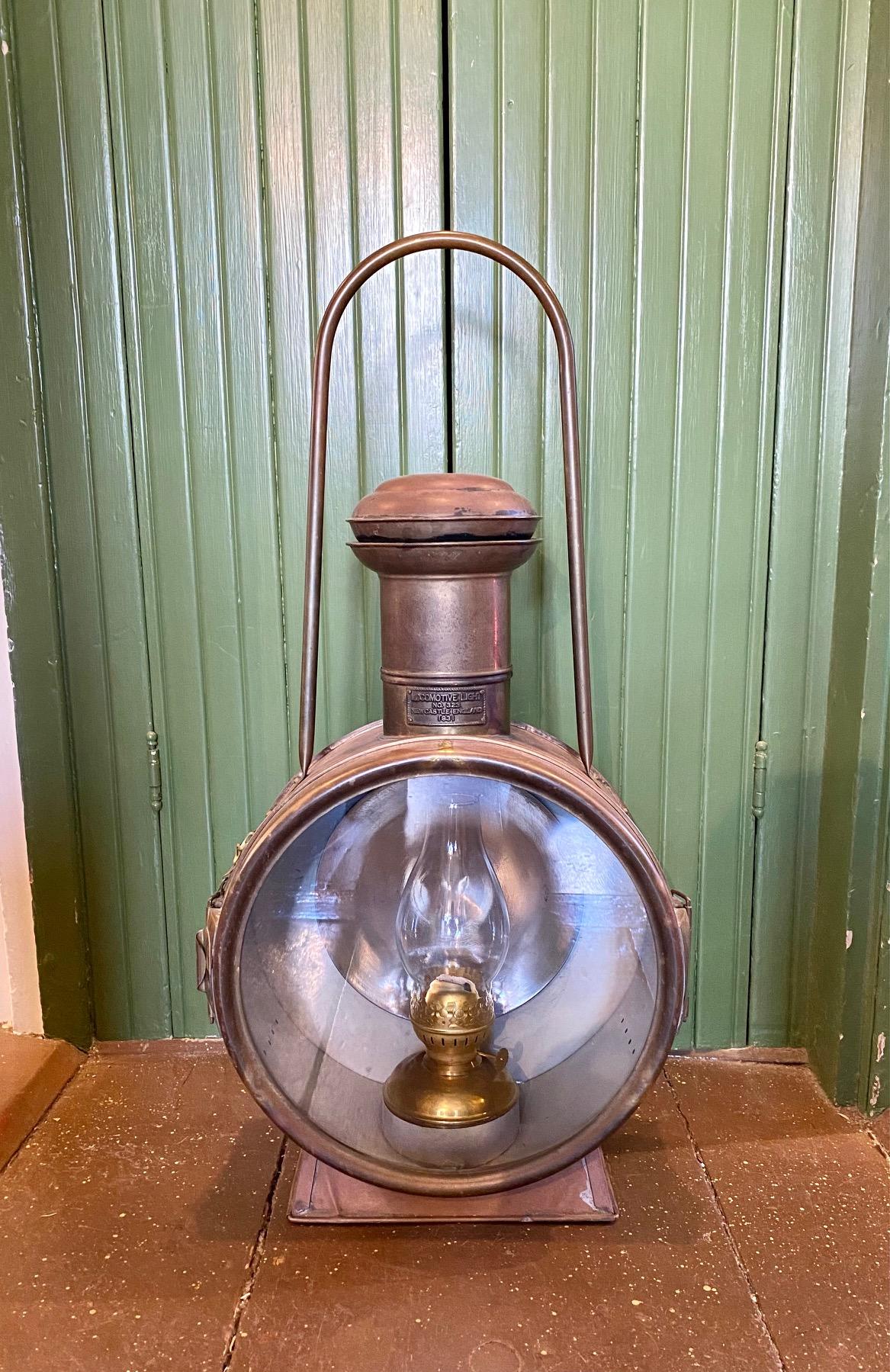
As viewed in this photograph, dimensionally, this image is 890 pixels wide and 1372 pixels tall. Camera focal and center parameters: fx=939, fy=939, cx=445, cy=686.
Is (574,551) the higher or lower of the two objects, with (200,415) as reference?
lower

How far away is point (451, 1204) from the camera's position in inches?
49.2

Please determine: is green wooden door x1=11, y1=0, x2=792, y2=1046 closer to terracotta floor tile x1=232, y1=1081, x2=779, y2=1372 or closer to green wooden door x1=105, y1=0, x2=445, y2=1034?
green wooden door x1=105, y1=0, x2=445, y2=1034

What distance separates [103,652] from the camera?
1.61 metres

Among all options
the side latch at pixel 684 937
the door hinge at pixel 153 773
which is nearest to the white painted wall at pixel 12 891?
the door hinge at pixel 153 773

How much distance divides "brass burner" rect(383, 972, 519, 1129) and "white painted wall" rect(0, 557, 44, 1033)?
72 centimetres

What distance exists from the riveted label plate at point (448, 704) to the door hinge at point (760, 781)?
63 cm

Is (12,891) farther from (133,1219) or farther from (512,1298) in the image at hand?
(512,1298)

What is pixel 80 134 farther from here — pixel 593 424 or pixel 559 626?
pixel 559 626

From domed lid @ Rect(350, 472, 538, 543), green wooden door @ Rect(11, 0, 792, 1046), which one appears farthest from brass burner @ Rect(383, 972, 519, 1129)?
domed lid @ Rect(350, 472, 538, 543)

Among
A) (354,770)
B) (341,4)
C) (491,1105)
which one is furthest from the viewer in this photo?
(341,4)

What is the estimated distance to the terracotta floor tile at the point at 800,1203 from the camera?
108 cm

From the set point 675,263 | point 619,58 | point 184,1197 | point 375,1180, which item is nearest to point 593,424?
point 675,263

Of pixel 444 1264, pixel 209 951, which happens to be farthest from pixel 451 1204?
pixel 209 951

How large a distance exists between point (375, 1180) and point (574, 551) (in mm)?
859
